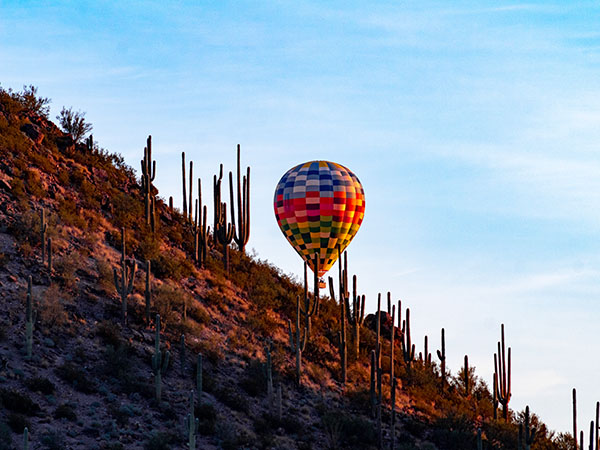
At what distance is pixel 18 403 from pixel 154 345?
625cm

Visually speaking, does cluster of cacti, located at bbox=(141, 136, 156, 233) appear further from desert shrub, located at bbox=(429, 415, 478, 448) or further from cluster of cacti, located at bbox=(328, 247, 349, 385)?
desert shrub, located at bbox=(429, 415, 478, 448)

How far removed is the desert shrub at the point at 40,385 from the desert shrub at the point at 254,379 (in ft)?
21.9

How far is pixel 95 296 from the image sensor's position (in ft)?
87.0

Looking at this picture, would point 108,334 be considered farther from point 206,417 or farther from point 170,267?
point 170,267

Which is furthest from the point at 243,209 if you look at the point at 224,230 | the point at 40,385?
the point at 40,385

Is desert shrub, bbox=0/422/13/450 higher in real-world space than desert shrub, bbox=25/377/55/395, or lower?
lower

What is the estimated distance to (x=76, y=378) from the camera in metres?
22.1

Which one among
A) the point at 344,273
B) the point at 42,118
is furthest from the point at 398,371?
the point at 42,118

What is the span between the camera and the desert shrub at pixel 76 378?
21.9m

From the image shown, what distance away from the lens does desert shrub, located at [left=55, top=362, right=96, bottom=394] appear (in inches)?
861

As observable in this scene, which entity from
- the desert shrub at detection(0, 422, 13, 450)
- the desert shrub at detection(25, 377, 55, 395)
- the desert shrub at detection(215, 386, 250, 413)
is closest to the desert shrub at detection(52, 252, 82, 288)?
the desert shrub at detection(25, 377, 55, 395)

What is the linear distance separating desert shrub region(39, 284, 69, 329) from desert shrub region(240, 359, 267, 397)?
577 cm

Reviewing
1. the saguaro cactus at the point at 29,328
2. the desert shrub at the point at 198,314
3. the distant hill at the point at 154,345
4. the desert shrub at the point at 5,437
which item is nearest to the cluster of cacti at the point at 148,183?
the distant hill at the point at 154,345

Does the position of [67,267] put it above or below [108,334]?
above
